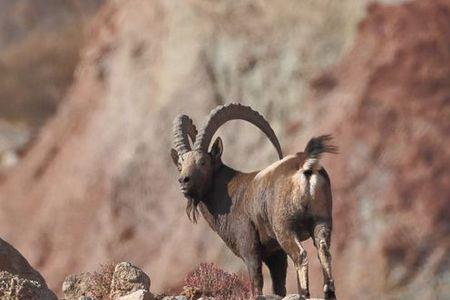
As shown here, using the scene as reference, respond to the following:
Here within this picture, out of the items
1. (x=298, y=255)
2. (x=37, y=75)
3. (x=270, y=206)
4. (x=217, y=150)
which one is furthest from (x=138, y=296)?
(x=37, y=75)

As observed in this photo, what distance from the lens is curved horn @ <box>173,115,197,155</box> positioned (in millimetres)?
16094

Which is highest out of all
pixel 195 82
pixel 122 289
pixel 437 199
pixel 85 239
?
pixel 195 82

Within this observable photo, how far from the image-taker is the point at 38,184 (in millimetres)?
36812

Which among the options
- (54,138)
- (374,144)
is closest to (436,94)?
(374,144)

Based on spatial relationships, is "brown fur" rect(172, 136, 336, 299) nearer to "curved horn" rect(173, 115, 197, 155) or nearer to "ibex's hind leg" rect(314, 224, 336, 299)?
"ibex's hind leg" rect(314, 224, 336, 299)

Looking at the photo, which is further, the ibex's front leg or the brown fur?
the ibex's front leg

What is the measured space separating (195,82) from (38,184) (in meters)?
6.87

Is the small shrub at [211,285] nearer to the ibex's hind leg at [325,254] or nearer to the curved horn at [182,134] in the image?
the ibex's hind leg at [325,254]

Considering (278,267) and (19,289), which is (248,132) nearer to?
(278,267)

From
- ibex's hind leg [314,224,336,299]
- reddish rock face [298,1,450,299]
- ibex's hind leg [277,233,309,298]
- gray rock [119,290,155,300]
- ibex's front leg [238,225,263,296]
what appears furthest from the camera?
reddish rock face [298,1,450,299]

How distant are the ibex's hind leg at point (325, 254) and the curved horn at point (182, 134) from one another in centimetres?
266

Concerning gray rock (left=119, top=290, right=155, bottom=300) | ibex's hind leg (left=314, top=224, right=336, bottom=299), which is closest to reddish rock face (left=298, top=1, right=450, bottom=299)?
ibex's hind leg (left=314, top=224, right=336, bottom=299)

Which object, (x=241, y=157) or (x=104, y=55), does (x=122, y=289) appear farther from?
(x=104, y=55)

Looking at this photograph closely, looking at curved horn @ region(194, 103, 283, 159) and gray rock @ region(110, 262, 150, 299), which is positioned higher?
curved horn @ region(194, 103, 283, 159)
